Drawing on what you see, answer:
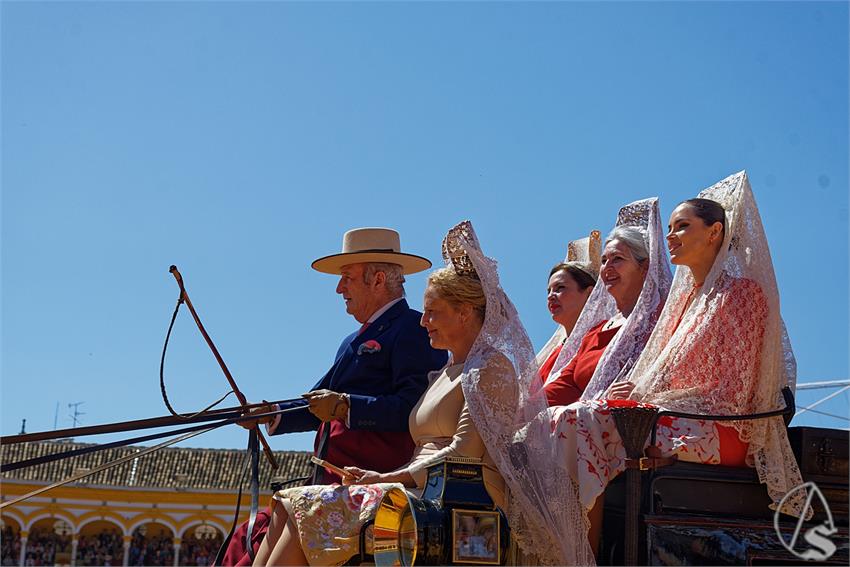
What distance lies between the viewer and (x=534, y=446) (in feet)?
11.6

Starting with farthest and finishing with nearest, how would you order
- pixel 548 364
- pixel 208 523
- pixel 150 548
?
pixel 150 548 → pixel 208 523 → pixel 548 364

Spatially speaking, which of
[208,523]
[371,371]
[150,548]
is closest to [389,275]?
[371,371]

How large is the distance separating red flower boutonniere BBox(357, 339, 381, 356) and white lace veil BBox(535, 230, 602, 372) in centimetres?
118

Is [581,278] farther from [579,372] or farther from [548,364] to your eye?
[579,372]

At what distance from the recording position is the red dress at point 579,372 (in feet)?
14.4

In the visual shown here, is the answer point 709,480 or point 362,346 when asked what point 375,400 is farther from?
point 709,480

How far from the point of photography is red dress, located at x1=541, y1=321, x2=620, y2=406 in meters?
4.39

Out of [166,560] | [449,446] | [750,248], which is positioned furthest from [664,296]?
[166,560]

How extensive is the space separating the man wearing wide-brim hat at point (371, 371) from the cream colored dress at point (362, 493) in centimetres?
50

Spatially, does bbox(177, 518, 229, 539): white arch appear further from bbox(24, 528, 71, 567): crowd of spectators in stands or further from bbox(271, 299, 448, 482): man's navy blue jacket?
bbox(271, 299, 448, 482): man's navy blue jacket

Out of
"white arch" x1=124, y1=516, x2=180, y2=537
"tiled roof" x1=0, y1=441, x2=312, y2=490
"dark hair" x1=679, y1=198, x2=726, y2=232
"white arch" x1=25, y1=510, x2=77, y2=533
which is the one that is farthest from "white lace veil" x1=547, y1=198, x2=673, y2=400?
"white arch" x1=25, y1=510, x2=77, y2=533

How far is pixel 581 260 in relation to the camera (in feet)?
18.1

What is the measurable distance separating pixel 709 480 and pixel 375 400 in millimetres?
1336

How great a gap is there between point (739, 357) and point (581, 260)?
1858 millimetres
